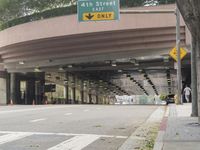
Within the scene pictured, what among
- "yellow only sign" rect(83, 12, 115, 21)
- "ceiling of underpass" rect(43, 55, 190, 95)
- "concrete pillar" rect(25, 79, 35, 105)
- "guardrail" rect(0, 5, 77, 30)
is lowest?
"concrete pillar" rect(25, 79, 35, 105)

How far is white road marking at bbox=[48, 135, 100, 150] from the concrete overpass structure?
30.2 m

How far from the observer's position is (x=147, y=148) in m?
10.6

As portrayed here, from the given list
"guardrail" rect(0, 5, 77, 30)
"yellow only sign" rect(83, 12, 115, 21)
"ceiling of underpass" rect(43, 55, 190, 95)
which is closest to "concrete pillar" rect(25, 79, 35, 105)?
"ceiling of underpass" rect(43, 55, 190, 95)

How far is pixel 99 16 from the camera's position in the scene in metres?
27.7

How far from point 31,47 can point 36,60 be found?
3474 millimetres

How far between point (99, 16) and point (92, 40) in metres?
17.7

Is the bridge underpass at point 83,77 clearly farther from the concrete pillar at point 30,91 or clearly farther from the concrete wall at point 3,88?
the concrete wall at point 3,88

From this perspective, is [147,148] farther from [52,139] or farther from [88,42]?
[88,42]

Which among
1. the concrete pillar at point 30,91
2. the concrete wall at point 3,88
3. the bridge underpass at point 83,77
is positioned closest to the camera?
the bridge underpass at point 83,77

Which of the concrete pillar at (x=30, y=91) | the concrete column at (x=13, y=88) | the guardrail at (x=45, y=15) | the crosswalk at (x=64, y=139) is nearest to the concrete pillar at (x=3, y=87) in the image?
the concrete column at (x=13, y=88)

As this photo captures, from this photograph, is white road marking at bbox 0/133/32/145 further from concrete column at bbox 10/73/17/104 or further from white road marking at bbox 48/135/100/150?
concrete column at bbox 10/73/17/104

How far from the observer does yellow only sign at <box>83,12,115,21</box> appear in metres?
27.5

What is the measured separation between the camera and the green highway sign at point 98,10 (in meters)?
27.4

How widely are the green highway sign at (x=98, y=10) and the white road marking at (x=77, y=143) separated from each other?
14968 mm
